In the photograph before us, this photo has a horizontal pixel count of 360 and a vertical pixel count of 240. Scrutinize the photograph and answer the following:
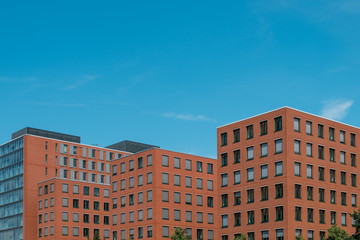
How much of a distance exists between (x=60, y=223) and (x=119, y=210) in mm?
21571

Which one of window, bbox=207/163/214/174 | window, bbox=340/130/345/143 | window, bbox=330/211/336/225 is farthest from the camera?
window, bbox=207/163/214/174

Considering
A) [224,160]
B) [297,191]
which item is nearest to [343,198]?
[297,191]

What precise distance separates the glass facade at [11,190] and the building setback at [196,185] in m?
0.26

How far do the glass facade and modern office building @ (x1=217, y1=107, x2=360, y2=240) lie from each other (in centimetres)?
7180

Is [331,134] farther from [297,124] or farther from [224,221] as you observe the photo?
[224,221]

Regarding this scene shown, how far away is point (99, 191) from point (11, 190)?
88.3 feet

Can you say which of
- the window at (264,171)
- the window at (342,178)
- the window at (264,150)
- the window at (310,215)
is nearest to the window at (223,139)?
the window at (264,150)

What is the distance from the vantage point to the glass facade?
152375 millimetres

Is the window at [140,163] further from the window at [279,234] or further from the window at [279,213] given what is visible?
the window at [279,234]

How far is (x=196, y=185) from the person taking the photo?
120 m

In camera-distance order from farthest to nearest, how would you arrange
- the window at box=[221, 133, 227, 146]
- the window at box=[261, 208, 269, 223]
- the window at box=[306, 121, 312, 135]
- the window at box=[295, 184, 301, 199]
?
the window at box=[221, 133, 227, 146]
the window at box=[306, 121, 312, 135]
the window at box=[261, 208, 269, 223]
the window at box=[295, 184, 301, 199]

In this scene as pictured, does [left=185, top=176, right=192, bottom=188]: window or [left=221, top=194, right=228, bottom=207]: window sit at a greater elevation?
[left=185, top=176, right=192, bottom=188]: window

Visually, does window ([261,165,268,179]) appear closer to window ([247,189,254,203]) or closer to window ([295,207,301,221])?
window ([247,189,254,203])

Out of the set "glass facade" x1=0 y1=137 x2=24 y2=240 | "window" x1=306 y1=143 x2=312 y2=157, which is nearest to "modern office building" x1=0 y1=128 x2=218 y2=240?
"glass facade" x1=0 y1=137 x2=24 y2=240
